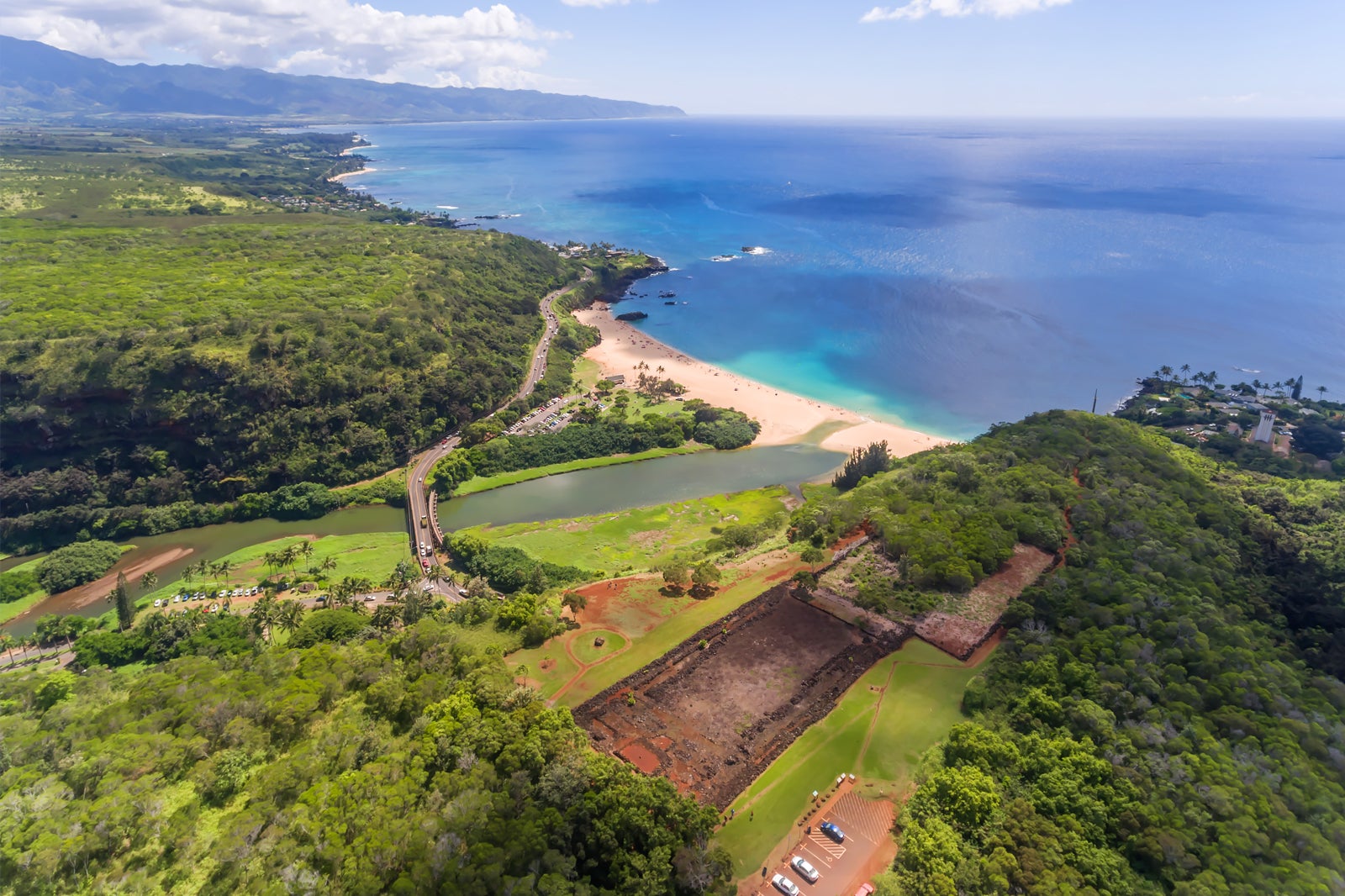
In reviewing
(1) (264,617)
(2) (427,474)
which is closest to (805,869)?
(1) (264,617)

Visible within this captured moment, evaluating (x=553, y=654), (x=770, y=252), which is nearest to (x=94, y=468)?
(x=553, y=654)

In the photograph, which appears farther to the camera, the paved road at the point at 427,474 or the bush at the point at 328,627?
the paved road at the point at 427,474

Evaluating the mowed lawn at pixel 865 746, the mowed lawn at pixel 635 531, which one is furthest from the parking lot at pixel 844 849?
the mowed lawn at pixel 635 531

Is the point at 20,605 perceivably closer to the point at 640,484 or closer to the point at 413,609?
the point at 413,609

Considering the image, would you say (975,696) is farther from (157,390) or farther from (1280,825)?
(157,390)

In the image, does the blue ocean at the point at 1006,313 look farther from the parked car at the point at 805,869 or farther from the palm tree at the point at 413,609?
the parked car at the point at 805,869

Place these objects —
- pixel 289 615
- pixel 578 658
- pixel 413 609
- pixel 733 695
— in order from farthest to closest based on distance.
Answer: pixel 289 615
pixel 413 609
pixel 578 658
pixel 733 695
